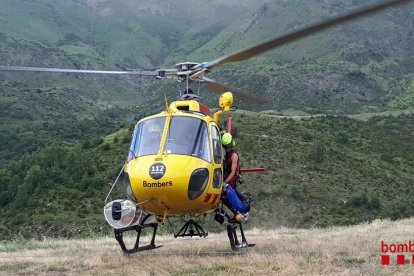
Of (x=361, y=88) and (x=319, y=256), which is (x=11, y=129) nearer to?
(x=361, y=88)

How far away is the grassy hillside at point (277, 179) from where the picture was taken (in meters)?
43.1

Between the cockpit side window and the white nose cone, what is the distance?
0.88m

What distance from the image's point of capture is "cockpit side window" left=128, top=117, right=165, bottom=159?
9703 mm

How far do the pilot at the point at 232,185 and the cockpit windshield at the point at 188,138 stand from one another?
3.14 feet

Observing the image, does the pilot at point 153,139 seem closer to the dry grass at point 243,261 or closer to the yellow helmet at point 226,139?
the yellow helmet at point 226,139

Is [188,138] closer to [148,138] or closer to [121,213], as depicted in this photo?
[148,138]

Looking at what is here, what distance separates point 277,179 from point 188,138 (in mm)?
38822

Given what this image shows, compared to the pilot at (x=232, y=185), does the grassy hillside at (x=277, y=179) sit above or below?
below

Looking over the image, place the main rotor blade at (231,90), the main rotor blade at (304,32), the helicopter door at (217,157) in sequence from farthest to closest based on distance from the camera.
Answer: the main rotor blade at (231,90) → the helicopter door at (217,157) → the main rotor blade at (304,32)

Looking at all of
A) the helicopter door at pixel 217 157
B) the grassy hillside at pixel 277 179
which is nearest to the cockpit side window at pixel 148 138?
the helicopter door at pixel 217 157

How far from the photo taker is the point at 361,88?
5492 inches

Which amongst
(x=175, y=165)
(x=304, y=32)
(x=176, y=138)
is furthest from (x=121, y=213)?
(x=304, y=32)

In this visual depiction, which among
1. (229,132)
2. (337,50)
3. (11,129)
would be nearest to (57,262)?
(229,132)

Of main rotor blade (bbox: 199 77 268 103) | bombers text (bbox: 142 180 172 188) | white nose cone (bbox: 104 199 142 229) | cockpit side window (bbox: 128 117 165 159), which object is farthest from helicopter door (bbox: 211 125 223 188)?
main rotor blade (bbox: 199 77 268 103)
